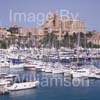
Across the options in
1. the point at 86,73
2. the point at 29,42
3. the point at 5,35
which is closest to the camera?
the point at 86,73

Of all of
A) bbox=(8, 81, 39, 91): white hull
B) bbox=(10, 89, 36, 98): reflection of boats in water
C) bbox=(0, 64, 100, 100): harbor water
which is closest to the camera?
bbox=(0, 64, 100, 100): harbor water

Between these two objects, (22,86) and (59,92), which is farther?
(22,86)

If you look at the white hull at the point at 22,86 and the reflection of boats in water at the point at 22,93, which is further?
the white hull at the point at 22,86

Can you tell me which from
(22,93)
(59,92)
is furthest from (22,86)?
(59,92)

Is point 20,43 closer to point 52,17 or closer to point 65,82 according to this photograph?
point 52,17

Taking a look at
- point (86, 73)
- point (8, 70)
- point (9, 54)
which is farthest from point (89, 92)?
point (9, 54)

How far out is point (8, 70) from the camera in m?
8.34

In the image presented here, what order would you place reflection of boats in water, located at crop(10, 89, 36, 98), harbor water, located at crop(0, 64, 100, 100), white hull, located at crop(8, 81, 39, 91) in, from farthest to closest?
white hull, located at crop(8, 81, 39, 91), reflection of boats in water, located at crop(10, 89, 36, 98), harbor water, located at crop(0, 64, 100, 100)

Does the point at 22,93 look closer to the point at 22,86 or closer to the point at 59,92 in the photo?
the point at 22,86

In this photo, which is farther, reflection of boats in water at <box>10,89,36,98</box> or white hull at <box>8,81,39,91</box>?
white hull at <box>8,81,39,91</box>

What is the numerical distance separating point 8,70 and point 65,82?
175cm

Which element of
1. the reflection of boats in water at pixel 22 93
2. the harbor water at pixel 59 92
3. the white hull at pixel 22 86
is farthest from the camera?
the white hull at pixel 22 86

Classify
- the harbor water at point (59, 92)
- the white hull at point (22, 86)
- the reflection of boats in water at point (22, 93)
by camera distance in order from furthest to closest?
1. the white hull at point (22, 86)
2. the reflection of boats in water at point (22, 93)
3. the harbor water at point (59, 92)

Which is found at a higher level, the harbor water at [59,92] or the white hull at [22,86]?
the white hull at [22,86]
